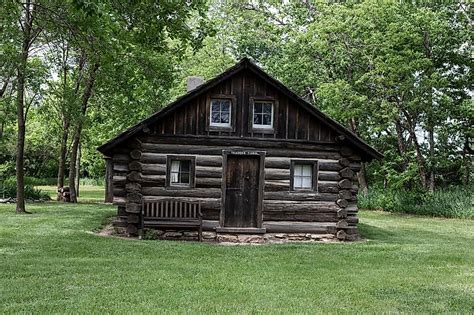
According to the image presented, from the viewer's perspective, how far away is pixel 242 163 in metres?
16.9

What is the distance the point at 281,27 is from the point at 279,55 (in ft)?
7.78

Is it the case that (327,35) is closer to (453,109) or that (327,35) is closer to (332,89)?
(332,89)

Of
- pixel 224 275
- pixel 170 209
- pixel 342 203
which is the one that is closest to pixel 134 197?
pixel 170 209

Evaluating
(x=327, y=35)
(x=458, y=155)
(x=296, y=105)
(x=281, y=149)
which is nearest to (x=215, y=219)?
(x=281, y=149)

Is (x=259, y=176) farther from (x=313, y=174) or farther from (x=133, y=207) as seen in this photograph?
(x=133, y=207)

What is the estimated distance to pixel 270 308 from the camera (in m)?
7.87

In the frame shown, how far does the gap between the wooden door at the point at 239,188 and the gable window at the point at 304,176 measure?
1.17 meters

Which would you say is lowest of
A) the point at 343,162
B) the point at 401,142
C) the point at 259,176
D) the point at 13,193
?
the point at 13,193

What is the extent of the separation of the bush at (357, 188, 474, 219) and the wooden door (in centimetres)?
1393

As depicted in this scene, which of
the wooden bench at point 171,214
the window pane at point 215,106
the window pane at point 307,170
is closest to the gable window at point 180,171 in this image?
the wooden bench at point 171,214

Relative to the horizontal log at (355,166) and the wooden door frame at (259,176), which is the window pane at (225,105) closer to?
the wooden door frame at (259,176)

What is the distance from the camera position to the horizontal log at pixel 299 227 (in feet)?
55.4

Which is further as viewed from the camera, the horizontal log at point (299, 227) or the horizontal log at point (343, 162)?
the horizontal log at point (343, 162)

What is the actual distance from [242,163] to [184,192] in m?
1.94
